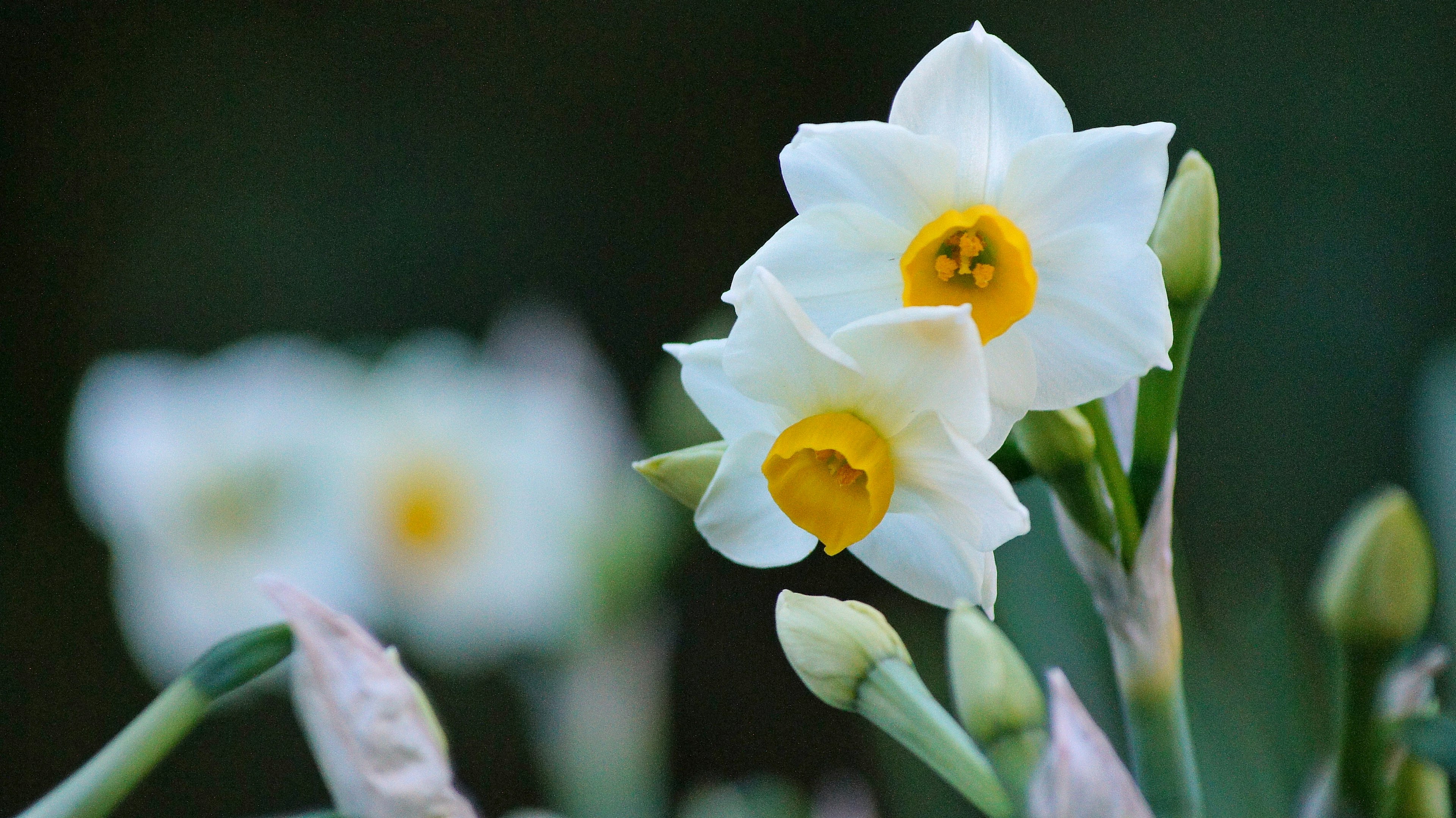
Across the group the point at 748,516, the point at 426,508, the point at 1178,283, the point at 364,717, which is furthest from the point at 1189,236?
the point at 426,508

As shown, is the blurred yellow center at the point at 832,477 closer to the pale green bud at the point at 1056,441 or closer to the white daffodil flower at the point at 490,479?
the pale green bud at the point at 1056,441

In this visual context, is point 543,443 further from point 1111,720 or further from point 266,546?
point 1111,720

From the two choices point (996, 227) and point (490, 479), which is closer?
point (996, 227)

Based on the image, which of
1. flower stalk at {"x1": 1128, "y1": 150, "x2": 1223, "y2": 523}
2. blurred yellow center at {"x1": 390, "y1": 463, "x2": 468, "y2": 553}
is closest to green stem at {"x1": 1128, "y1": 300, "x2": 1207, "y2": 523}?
flower stalk at {"x1": 1128, "y1": 150, "x2": 1223, "y2": 523}

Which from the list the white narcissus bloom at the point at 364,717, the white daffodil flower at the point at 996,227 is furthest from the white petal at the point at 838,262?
the white narcissus bloom at the point at 364,717

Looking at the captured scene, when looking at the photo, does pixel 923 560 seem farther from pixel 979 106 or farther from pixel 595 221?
pixel 595 221

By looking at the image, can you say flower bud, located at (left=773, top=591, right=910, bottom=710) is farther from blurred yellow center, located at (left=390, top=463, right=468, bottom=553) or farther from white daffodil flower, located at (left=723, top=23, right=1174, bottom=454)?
blurred yellow center, located at (left=390, top=463, right=468, bottom=553)
